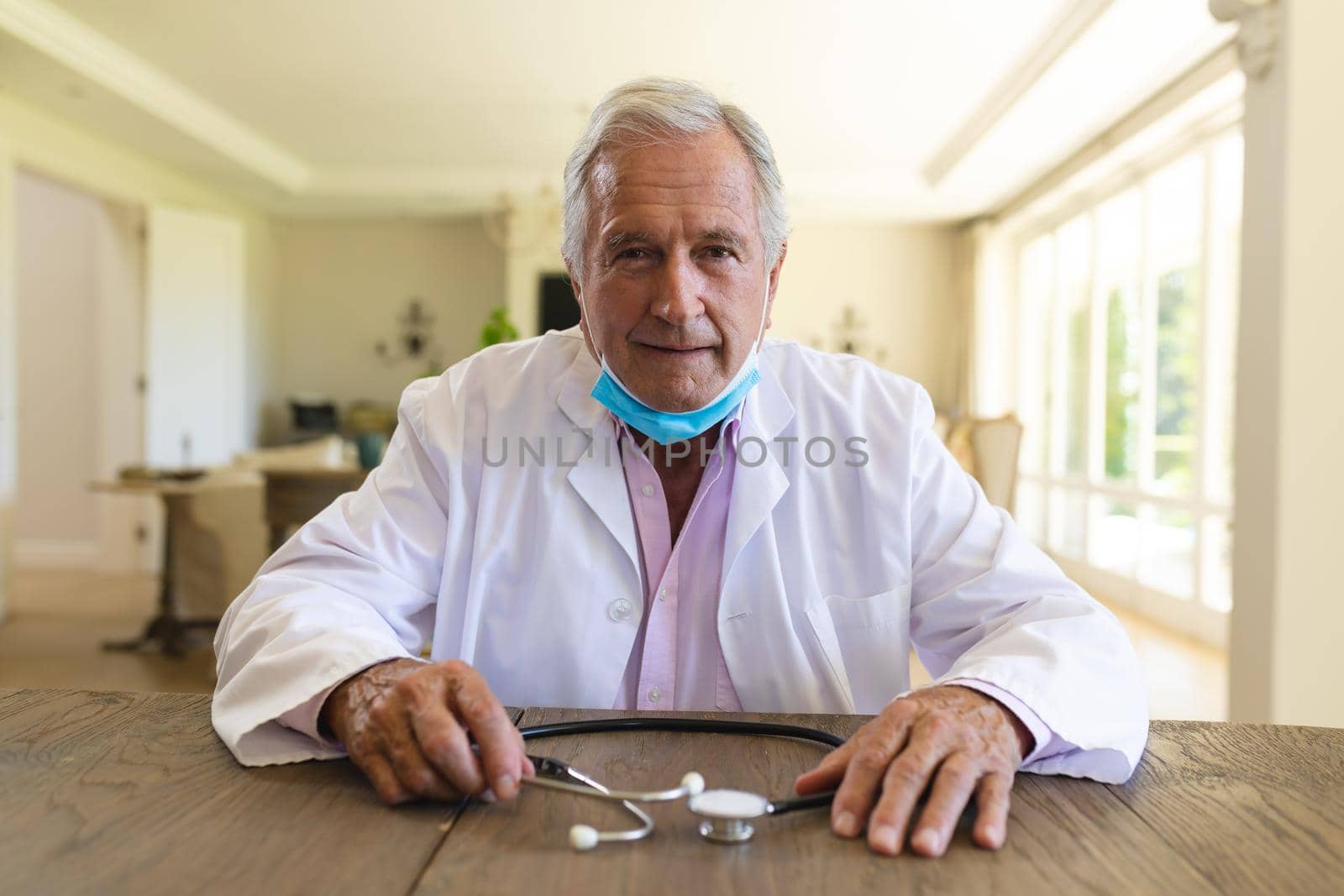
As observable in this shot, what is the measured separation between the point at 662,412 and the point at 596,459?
0.13 metres

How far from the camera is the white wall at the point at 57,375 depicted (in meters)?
7.25

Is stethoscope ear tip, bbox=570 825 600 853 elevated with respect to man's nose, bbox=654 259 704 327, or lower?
lower

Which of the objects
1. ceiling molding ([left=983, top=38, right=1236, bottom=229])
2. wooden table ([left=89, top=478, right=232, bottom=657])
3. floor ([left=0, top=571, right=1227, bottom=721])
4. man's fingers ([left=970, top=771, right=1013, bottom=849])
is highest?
ceiling molding ([left=983, top=38, right=1236, bottom=229])

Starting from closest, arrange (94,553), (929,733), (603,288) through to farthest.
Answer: (929,733) < (603,288) < (94,553)

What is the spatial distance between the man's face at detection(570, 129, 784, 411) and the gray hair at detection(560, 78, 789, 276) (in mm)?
18

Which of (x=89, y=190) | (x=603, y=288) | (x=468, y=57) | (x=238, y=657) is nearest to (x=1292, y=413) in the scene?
(x=603, y=288)

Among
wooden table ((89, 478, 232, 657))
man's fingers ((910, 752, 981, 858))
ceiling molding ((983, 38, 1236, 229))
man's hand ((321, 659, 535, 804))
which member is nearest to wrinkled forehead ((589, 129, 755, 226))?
man's hand ((321, 659, 535, 804))

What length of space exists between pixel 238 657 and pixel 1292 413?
2733 mm

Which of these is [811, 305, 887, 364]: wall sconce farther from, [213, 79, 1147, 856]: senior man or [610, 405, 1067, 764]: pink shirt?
[610, 405, 1067, 764]: pink shirt

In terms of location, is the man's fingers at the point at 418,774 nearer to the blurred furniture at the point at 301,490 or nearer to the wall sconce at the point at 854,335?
the blurred furniture at the point at 301,490

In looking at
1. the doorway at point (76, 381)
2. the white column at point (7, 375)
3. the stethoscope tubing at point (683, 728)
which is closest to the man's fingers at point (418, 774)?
the stethoscope tubing at point (683, 728)

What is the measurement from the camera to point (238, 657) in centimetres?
105

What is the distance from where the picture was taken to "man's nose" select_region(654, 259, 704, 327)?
123cm

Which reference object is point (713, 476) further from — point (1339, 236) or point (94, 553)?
point (94, 553)
